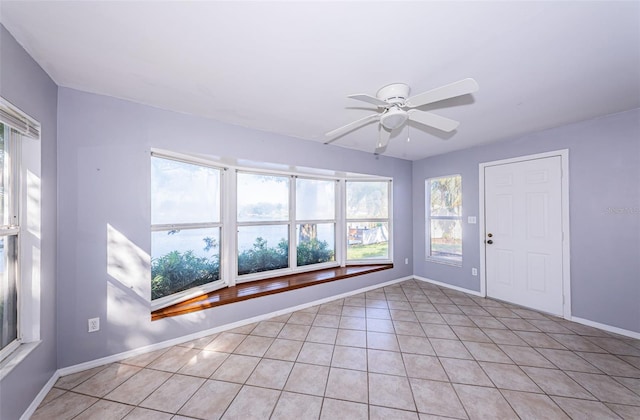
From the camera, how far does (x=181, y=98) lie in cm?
214

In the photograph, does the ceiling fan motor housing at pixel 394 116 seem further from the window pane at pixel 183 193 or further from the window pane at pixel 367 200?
the window pane at pixel 367 200

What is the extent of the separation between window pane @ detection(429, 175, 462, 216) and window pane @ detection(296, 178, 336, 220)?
1.87 metres

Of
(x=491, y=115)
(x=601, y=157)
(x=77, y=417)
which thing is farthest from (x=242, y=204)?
(x=601, y=157)

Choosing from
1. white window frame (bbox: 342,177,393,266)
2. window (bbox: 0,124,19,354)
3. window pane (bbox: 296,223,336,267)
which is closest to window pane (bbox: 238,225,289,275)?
window pane (bbox: 296,223,336,267)

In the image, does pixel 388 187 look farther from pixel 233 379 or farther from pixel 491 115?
pixel 233 379

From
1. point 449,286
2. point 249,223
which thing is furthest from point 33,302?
point 449,286

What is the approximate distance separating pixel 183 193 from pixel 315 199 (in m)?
1.94

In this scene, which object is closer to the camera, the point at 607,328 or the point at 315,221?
the point at 607,328

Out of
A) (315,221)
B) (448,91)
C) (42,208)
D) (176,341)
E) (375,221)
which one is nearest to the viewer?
(448,91)

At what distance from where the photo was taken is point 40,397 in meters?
1.63

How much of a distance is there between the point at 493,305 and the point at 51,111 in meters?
5.18

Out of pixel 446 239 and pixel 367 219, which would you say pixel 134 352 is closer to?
pixel 367 219

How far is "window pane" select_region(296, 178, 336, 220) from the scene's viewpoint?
12.4ft

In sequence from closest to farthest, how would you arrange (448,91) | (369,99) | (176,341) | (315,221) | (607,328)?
(448,91), (369,99), (176,341), (607,328), (315,221)
